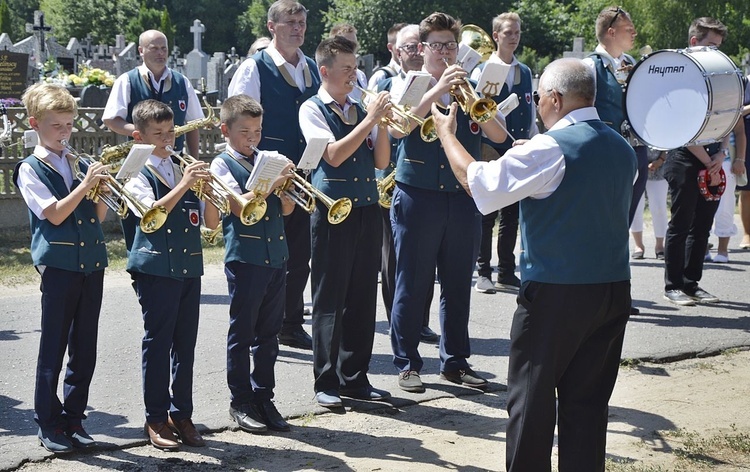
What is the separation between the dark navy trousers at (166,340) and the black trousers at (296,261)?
5.66ft

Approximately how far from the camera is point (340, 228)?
6.00 metres

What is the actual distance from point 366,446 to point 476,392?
1207 millimetres

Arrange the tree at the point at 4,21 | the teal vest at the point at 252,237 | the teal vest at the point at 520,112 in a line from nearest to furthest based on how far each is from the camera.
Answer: the teal vest at the point at 252,237, the teal vest at the point at 520,112, the tree at the point at 4,21

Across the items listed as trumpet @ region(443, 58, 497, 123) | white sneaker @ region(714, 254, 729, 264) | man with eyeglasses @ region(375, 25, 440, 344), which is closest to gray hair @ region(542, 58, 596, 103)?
trumpet @ region(443, 58, 497, 123)

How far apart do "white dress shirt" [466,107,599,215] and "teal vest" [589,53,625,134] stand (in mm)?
3389

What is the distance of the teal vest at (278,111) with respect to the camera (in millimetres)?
7020

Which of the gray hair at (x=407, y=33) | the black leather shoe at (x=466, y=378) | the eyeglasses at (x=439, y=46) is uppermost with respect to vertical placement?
the gray hair at (x=407, y=33)

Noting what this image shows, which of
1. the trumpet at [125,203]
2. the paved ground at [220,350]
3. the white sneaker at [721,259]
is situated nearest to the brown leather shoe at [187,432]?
the paved ground at [220,350]

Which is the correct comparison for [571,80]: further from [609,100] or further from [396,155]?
[609,100]

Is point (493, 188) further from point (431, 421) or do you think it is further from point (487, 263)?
point (487, 263)

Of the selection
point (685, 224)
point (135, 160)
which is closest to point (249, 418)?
point (135, 160)

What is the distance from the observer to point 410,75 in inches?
234

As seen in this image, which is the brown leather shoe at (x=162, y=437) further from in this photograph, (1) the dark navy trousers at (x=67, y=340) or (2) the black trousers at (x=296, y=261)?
(2) the black trousers at (x=296, y=261)

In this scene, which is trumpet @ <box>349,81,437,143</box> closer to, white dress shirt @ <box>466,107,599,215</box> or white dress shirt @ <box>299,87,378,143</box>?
white dress shirt @ <box>299,87,378,143</box>
